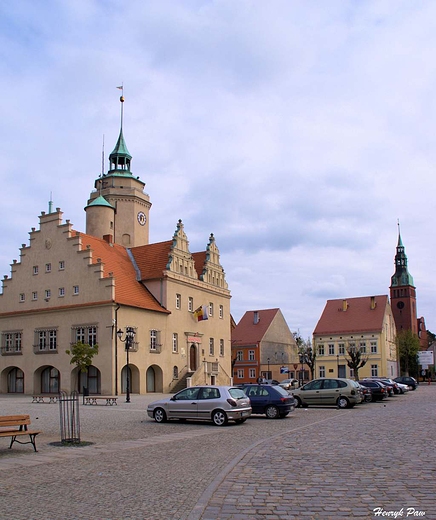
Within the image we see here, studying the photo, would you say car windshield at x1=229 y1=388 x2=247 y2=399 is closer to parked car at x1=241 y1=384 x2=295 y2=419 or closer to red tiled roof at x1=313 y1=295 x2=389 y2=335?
parked car at x1=241 y1=384 x2=295 y2=419

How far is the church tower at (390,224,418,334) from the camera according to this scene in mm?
133875

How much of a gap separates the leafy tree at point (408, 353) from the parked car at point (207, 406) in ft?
308

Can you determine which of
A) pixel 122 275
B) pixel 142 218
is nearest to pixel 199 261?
pixel 142 218

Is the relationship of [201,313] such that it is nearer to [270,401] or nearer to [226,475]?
[270,401]

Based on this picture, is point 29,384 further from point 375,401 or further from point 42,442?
point 42,442

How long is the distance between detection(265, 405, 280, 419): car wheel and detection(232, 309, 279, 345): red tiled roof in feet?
208

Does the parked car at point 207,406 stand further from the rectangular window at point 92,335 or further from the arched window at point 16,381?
the arched window at point 16,381

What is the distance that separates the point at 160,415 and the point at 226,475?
1226 centimetres

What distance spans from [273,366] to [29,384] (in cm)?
4433

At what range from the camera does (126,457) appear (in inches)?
534

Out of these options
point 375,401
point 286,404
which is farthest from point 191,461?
point 375,401

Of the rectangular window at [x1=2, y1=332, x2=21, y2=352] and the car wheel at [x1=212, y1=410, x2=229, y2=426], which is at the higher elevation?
the rectangular window at [x1=2, y1=332, x2=21, y2=352]

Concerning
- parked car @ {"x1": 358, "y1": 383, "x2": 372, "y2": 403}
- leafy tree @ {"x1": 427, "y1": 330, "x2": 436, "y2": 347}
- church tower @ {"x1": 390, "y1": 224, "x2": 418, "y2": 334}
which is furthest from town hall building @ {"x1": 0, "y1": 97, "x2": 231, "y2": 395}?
leafy tree @ {"x1": 427, "y1": 330, "x2": 436, "y2": 347}

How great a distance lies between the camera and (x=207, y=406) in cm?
2158
